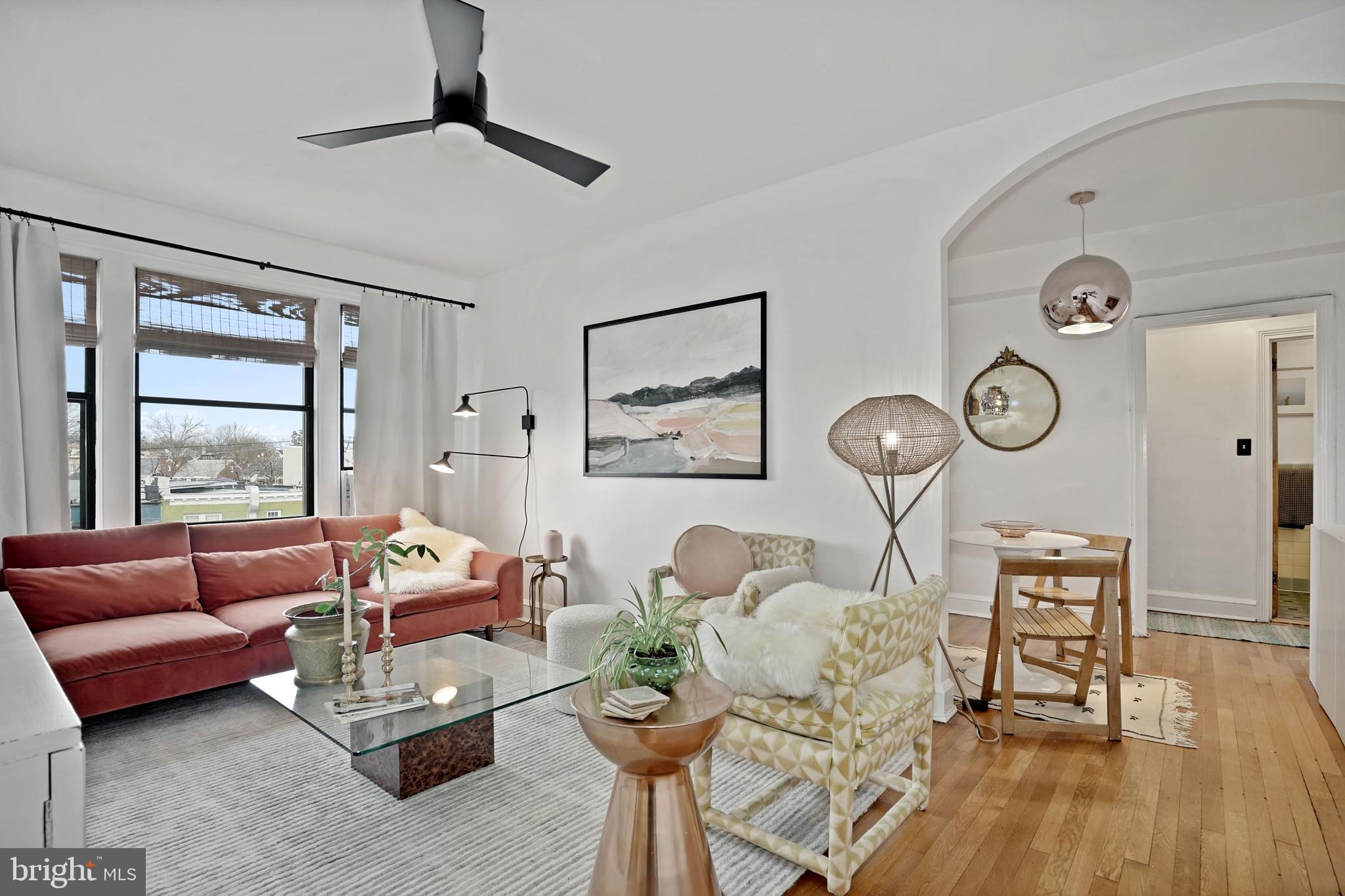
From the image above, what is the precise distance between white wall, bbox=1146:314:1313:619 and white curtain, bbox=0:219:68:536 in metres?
6.98

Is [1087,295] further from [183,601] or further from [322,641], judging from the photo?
[183,601]

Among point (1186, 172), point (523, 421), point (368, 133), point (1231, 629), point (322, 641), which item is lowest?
point (1231, 629)

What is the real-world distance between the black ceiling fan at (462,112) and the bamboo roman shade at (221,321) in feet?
7.56

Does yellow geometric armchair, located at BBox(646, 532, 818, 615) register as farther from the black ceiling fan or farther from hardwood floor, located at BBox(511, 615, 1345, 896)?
the black ceiling fan

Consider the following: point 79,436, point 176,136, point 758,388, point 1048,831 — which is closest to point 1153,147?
point 758,388

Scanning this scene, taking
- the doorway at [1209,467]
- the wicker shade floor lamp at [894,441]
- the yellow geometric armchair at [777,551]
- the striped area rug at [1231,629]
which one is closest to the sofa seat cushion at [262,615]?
the yellow geometric armchair at [777,551]

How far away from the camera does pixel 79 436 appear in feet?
12.3

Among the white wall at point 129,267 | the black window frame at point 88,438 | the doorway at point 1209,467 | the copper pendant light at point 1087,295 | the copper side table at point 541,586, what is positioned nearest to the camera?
the copper pendant light at point 1087,295

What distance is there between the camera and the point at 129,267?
387cm

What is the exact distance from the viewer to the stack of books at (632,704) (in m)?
1.52

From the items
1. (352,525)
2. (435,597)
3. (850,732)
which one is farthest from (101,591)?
(850,732)

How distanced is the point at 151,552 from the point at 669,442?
2.88m

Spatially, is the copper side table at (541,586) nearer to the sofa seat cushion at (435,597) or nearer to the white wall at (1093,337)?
the sofa seat cushion at (435,597)

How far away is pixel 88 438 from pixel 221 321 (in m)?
1.01
